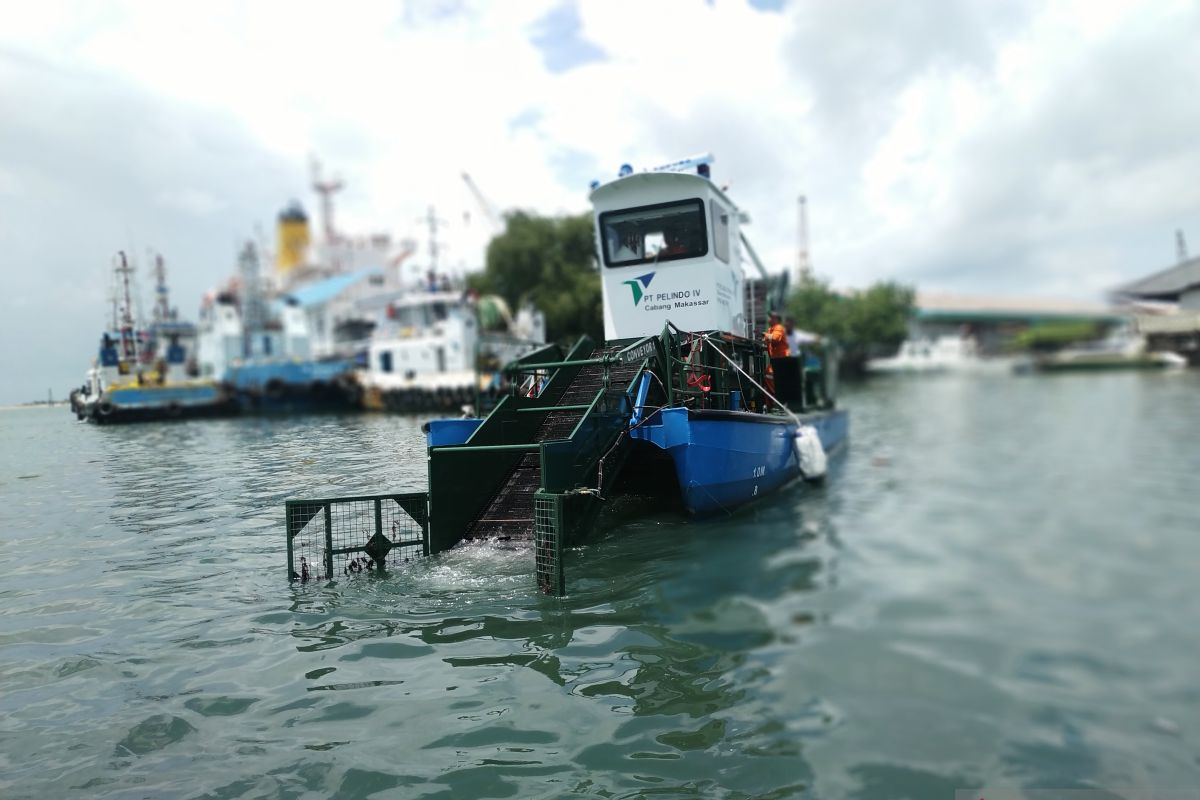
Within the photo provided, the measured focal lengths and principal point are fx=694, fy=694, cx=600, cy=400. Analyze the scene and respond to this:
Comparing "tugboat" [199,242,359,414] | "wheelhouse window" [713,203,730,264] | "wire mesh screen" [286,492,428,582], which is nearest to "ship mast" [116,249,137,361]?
"wire mesh screen" [286,492,428,582]

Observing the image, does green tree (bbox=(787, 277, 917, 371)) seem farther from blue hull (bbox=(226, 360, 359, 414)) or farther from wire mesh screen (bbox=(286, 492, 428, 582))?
wire mesh screen (bbox=(286, 492, 428, 582))

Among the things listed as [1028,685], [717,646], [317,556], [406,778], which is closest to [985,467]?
[1028,685]

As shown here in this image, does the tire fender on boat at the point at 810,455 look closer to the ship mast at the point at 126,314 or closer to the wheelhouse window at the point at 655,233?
the wheelhouse window at the point at 655,233

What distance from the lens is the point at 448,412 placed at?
30953 millimetres

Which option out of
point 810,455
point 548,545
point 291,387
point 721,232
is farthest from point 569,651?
point 291,387

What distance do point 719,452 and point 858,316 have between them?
50730 mm

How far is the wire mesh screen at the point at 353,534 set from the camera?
291 inches

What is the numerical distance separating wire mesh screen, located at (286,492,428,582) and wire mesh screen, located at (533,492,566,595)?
1.86 m

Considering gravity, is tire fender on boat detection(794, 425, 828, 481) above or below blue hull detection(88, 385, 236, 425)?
below

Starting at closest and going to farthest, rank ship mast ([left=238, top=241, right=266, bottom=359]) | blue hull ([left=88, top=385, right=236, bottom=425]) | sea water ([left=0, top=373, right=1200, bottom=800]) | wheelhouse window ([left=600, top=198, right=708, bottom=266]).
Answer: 1. sea water ([left=0, top=373, right=1200, bottom=800])
2. blue hull ([left=88, top=385, right=236, bottom=425])
3. wheelhouse window ([left=600, top=198, right=708, bottom=266])
4. ship mast ([left=238, top=241, right=266, bottom=359])

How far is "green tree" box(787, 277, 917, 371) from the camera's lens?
183ft

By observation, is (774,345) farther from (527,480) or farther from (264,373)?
(264,373)

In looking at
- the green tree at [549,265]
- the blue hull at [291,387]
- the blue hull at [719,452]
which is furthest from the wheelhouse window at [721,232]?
the green tree at [549,265]

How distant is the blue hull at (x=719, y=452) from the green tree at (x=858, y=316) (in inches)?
1804
